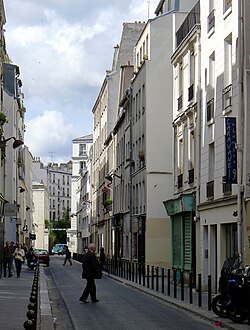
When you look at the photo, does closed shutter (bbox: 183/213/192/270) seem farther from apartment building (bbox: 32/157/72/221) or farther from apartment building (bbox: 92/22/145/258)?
apartment building (bbox: 32/157/72/221)

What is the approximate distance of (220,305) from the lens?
17688mm

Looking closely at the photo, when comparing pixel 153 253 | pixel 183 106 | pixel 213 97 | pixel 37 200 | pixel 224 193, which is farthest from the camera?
pixel 37 200

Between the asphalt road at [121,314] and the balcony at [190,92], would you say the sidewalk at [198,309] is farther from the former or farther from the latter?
the balcony at [190,92]

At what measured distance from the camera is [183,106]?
108ft

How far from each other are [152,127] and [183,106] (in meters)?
9.84

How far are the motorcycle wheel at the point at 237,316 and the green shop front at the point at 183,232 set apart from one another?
1324 cm

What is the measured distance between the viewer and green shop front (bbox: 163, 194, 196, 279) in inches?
1214

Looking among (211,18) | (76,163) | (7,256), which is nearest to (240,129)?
(211,18)

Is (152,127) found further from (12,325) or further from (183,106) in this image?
(12,325)

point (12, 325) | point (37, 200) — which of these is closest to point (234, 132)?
point (12, 325)

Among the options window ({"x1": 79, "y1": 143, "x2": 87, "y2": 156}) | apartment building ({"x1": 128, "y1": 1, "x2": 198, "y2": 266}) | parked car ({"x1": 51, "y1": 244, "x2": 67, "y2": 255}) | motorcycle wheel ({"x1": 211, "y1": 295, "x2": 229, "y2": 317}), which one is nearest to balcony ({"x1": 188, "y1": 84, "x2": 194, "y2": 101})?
apartment building ({"x1": 128, "y1": 1, "x2": 198, "y2": 266})

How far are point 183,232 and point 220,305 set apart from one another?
15.3 meters

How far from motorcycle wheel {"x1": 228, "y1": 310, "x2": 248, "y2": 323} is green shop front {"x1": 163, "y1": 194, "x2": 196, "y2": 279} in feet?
43.4

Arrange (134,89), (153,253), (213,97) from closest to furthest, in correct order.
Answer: (213,97), (153,253), (134,89)
